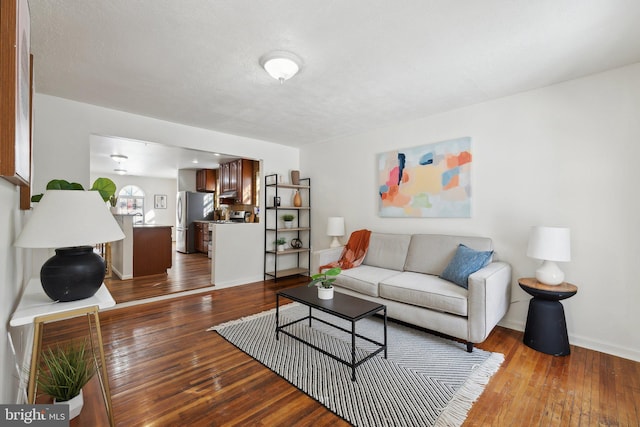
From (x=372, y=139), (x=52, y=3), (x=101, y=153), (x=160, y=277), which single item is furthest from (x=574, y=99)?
(x=101, y=153)

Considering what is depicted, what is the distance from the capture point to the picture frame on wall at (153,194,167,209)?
10031mm

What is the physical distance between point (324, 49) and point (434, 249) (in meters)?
2.39

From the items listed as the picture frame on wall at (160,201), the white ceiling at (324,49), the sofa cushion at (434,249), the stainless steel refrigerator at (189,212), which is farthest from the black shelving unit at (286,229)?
the picture frame on wall at (160,201)

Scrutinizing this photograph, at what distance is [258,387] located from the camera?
1960mm

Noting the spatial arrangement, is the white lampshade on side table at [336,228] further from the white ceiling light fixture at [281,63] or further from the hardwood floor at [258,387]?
the white ceiling light fixture at [281,63]

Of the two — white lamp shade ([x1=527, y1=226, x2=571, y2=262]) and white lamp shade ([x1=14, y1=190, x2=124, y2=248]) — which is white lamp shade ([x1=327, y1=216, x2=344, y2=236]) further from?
white lamp shade ([x1=14, y1=190, x2=124, y2=248])

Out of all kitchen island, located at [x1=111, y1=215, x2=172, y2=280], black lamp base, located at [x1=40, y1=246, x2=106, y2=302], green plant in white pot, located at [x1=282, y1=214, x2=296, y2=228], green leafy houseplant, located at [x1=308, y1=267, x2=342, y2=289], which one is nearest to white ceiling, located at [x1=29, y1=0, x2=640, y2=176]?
black lamp base, located at [x1=40, y1=246, x2=106, y2=302]

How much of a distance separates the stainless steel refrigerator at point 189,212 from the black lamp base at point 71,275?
21.4 feet

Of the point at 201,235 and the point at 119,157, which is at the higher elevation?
the point at 119,157

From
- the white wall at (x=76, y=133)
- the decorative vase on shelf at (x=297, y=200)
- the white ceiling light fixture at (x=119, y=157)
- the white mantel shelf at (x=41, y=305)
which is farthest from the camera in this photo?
the white ceiling light fixture at (x=119, y=157)

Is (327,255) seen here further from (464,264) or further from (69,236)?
(69,236)

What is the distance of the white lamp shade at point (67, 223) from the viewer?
4.29ft

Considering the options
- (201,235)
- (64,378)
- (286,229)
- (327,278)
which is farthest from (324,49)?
(201,235)

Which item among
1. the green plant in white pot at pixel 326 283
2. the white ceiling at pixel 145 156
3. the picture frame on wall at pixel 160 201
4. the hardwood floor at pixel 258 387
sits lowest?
the hardwood floor at pixel 258 387
